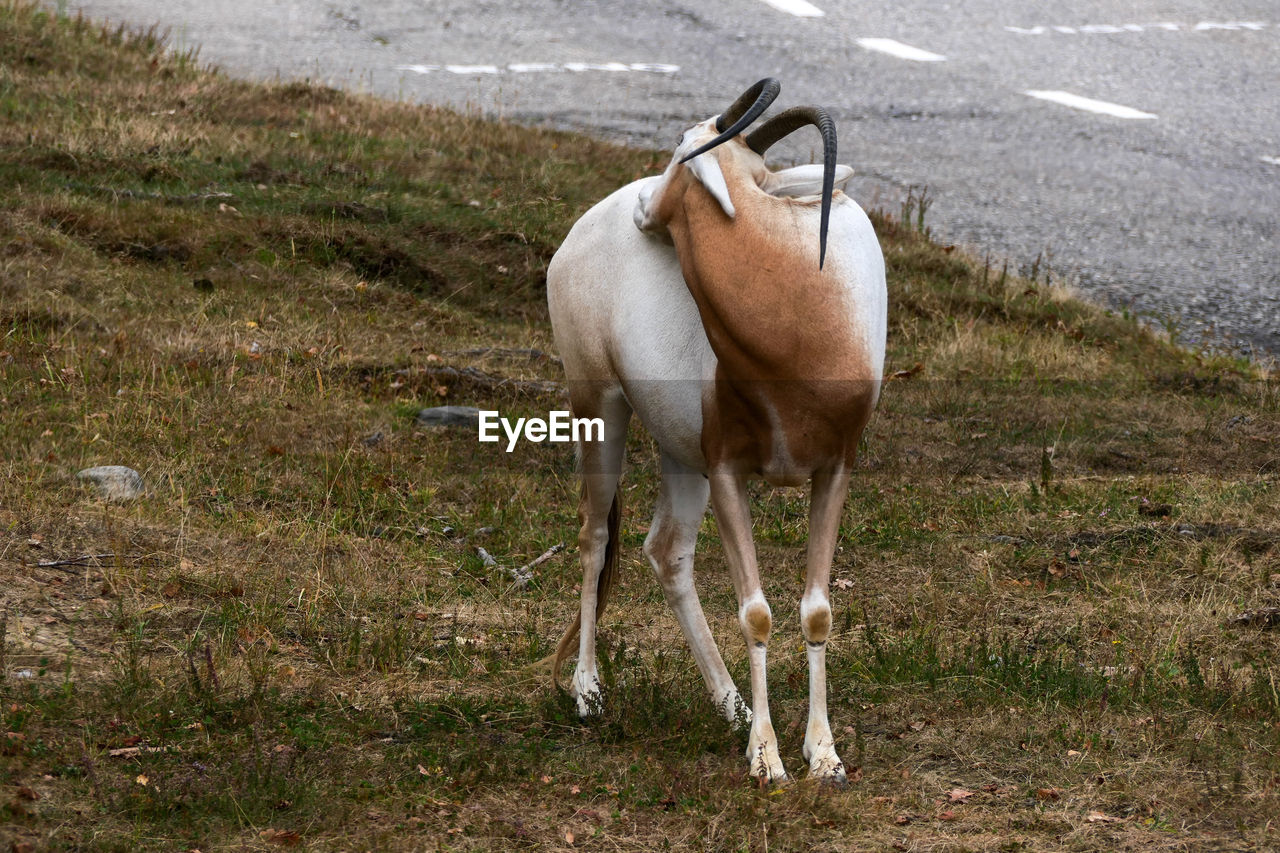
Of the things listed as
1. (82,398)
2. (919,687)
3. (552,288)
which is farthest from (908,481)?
(82,398)

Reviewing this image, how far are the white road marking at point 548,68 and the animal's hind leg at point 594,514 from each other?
10.9m

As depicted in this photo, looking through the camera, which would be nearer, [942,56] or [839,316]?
[839,316]

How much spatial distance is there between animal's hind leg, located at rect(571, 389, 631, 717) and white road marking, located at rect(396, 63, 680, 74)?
10938mm

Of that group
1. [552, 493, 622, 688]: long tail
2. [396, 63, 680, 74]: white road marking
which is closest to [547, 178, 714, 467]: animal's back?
[552, 493, 622, 688]: long tail

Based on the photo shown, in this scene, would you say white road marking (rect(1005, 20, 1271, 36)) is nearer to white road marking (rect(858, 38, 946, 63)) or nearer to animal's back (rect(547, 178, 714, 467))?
white road marking (rect(858, 38, 946, 63))

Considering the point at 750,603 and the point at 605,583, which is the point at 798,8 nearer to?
the point at 605,583

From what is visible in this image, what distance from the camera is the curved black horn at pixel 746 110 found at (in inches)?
189

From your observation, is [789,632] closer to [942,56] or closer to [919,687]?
[919,687]

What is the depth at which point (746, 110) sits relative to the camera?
16.3ft

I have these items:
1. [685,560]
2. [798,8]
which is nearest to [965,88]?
[798,8]

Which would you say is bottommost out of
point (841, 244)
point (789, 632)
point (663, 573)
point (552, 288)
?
point (789, 632)

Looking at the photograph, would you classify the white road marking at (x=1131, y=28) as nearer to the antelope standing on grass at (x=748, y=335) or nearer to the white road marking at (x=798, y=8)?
the white road marking at (x=798, y=8)

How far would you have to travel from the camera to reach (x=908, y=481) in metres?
8.37

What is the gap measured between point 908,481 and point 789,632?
1980mm
